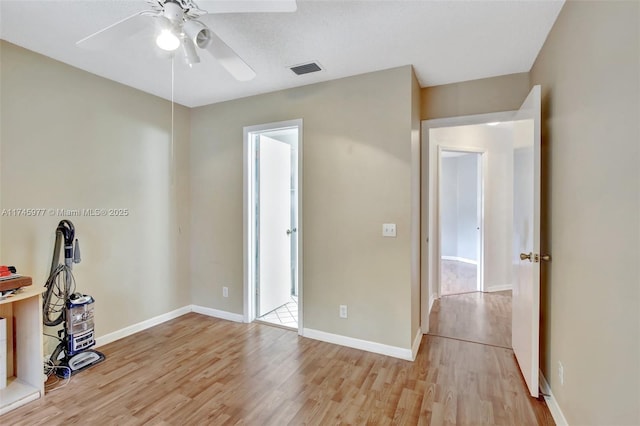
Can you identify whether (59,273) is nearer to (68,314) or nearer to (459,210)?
(68,314)

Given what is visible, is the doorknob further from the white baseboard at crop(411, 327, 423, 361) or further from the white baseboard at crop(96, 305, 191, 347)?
the white baseboard at crop(96, 305, 191, 347)

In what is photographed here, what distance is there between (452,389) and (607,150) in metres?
1.79

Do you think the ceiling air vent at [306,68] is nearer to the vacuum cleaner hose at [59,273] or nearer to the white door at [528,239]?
the white door at [528,239]

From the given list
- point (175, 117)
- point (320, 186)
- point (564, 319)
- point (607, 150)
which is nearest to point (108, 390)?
point (320, 186)

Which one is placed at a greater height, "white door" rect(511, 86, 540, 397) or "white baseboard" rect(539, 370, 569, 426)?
"white door" rect(511, 86, 540, 397)

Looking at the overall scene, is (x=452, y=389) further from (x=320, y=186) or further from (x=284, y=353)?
(x=320, y=186)

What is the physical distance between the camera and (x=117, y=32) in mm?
1570

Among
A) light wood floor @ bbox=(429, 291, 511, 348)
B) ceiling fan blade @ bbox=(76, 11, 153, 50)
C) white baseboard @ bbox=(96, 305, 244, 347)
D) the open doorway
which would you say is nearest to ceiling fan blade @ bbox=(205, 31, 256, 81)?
ceiling fan blade @ bbox=(76, 11, 153, 50)

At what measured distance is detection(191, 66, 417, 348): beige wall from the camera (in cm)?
262

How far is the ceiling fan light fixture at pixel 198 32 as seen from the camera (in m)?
1.54

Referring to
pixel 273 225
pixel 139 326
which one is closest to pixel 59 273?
pixel 139 326

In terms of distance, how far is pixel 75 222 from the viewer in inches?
106

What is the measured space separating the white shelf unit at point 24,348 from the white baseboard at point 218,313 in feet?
5.48

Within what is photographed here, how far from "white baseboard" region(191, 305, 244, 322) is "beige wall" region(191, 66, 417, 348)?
8 centimetres
